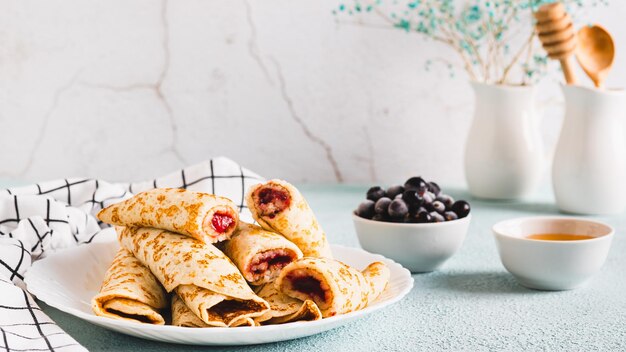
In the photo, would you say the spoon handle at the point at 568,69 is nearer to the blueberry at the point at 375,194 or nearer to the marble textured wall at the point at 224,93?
the marble textured wall at the point at 224,93

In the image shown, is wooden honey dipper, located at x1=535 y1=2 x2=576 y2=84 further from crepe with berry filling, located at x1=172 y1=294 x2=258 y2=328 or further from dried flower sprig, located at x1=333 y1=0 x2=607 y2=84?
crepe with berry filling, located at x1=172 y1=294 x2=258 y2=328

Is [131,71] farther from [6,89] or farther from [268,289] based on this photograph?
[268,289]

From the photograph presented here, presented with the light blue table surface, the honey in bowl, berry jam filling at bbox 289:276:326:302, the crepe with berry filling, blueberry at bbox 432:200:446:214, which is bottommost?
the light blue table surface

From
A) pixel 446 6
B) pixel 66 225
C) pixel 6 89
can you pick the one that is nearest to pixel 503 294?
pixel 66 225

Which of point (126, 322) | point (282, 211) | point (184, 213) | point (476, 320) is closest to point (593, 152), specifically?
point (476, 320)

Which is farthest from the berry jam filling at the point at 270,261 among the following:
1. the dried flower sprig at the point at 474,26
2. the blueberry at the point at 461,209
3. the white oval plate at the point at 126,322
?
the dried flower sprig at the point at 474,26

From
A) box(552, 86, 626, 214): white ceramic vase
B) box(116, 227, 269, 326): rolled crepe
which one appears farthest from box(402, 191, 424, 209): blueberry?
box(552, 86, 626, 214): white ceramic vase
